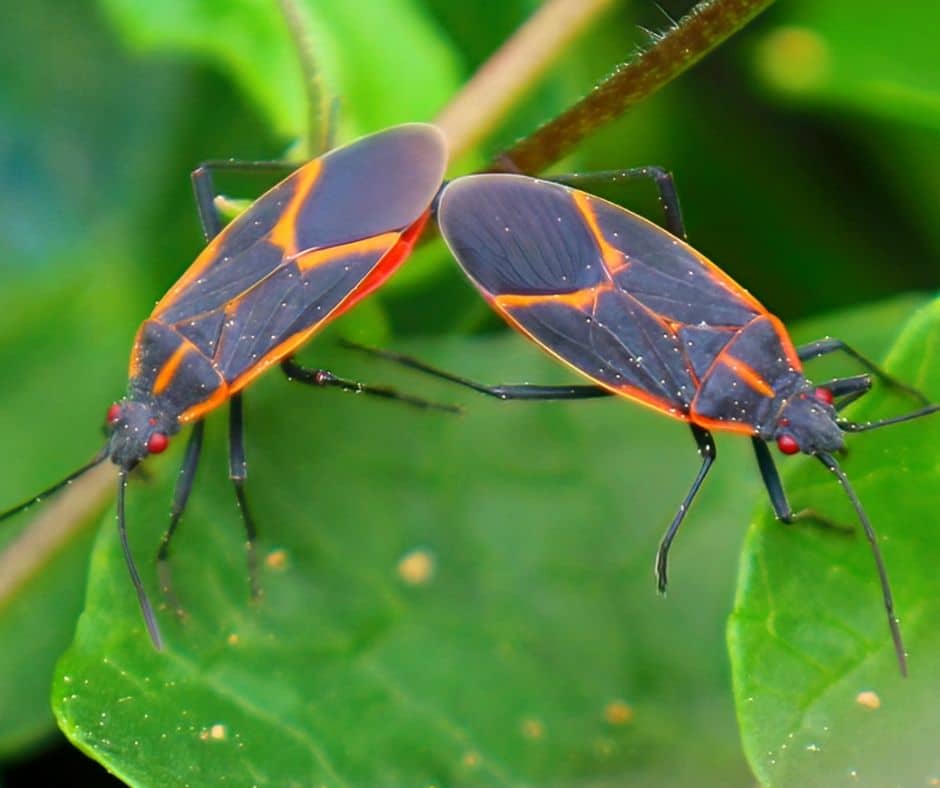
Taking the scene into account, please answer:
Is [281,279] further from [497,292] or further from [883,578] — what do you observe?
[883,578]

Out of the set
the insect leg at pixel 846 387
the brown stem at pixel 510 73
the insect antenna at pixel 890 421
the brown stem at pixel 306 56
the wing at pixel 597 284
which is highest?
the brown stem at pixel 306 56

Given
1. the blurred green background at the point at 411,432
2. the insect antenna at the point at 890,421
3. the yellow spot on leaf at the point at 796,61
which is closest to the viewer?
the insect antenna at the point at 890,421

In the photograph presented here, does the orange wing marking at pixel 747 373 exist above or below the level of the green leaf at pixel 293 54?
below

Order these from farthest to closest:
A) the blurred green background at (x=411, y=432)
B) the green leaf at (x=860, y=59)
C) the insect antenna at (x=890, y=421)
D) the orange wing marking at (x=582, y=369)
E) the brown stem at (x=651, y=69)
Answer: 1. the green leaf at (x=860, y=59)
2. the orange wing marking at (x=582, y=369)
3. the blurred green background at (x=411, y=432)
4. the insect antenna at (x=890, y=421)
5. the brown stem at (x=651, y=69)

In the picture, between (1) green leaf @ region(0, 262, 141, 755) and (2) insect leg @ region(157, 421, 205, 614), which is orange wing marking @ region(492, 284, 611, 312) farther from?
(1) green leaf @ region(0, 262, 141, 755)

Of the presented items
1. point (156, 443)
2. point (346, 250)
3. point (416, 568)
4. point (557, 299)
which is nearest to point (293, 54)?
point (346, 250)

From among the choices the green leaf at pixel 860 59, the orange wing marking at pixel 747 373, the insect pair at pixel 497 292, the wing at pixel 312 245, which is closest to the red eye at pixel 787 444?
the insect pair at pixel 497 292

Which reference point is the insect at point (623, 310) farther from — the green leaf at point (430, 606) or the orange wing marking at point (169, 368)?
the orange wing marking at point (169, 368)

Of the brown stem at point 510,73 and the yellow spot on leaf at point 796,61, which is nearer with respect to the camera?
the brown stem at point 510,73

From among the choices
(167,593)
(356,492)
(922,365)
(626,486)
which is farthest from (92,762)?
(922,365)
